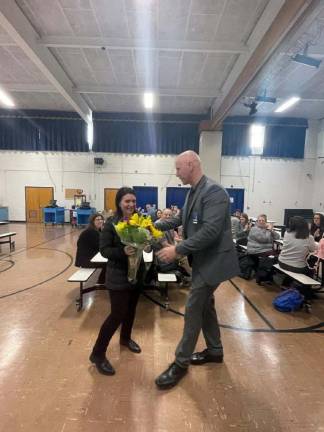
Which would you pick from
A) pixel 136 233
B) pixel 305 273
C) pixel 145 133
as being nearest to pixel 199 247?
pixel 136 233

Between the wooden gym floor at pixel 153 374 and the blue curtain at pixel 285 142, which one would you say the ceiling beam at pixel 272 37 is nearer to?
the wooden gym floor at pixel 153 374

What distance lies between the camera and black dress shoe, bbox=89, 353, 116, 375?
2088 mm

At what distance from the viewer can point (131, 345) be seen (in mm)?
2436

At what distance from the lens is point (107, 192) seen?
12.2m

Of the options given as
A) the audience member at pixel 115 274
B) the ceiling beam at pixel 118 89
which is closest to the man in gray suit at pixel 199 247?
the audience member at pixel 115 274

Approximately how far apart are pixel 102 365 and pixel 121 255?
962mm

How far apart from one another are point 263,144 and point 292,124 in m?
1.53

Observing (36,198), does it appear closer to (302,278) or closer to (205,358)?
(302,278)

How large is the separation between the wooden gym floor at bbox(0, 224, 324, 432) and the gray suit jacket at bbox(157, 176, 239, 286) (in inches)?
34.4

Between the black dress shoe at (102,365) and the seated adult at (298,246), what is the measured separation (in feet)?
9.10

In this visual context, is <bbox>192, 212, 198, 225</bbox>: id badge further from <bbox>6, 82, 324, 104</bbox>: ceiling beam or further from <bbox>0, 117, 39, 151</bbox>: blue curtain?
<bbox>0, 117, 39, 151</bbox>: blue curtain

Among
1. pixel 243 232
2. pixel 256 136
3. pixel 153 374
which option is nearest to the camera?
pixel 153 374

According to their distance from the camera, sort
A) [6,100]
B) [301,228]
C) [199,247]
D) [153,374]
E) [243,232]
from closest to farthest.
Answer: [199,247], [153,374], [301,228], [243,232], [6,100]

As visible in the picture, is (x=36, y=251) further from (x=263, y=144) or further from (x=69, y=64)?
(x=263, y=144)
